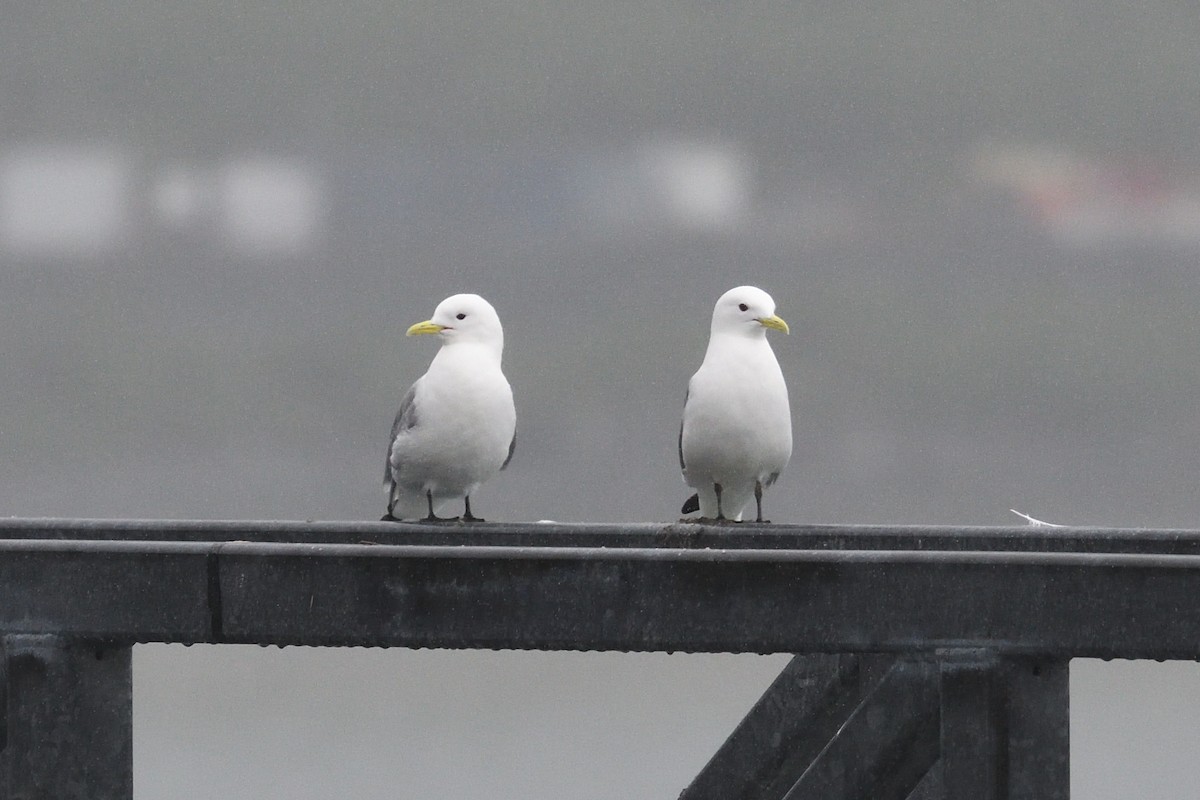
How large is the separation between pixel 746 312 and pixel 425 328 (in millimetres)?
534

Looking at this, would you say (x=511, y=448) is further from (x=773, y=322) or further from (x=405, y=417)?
(x=773, y=322)

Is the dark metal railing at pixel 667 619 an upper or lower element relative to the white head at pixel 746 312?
lower

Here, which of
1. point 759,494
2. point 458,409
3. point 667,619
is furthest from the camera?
point 759,494

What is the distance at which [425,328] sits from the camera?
247 cm

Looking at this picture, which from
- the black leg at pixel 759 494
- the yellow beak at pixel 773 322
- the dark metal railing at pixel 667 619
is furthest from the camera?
the black leg at pixel 759 494

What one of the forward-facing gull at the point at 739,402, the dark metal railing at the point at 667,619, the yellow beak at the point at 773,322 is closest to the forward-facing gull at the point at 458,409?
the forward-facing gull at the point at 739,402

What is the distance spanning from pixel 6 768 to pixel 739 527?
0.96 metres

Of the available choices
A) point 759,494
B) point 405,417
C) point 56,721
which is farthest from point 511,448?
point 56,721

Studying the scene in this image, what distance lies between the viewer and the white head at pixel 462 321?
2477 millimetres

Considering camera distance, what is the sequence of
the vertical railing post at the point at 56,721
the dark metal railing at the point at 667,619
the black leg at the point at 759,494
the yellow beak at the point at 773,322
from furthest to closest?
the black leg at the point at 759,494 < the yellow beak at the point at 773,322 < the vertical railing post at the point at 56,721 < the dark metal railing at the point at 667,619

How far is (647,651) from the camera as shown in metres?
1.55

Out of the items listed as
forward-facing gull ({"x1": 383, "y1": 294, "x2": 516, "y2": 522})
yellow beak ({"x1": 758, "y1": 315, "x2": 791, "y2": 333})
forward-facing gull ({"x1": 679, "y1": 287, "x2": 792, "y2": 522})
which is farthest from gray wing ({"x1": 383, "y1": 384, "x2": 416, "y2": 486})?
yellow beak ({"x1": 758, "y1": 315, "x2": 791, "y2": 333})

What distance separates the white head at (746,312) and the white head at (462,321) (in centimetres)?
39

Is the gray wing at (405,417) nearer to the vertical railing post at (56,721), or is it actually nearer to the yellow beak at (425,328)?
the yellow beak at (425,328)
